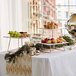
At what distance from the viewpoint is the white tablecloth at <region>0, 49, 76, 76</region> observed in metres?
2.11

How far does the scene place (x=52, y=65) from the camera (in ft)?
7.00

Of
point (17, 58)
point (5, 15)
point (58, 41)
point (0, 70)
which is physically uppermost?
point (5, 15)

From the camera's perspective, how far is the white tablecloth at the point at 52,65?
211cm

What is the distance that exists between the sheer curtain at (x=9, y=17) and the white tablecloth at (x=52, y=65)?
1663mm

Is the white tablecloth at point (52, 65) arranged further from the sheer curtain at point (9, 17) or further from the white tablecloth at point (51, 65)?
the sheer curtain at point (9, 17)

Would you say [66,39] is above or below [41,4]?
below

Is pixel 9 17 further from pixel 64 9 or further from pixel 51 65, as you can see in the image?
pixel 51 65

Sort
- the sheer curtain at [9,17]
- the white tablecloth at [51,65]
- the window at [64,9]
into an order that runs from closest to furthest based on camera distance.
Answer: the white tablecloth at [51,65]
the sheer curtain at [9,17]
the window at [64,9]

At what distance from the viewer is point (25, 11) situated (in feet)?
17.0

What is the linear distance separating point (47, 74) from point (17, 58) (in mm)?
368

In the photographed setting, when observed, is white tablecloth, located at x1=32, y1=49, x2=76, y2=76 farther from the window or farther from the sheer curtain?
the window

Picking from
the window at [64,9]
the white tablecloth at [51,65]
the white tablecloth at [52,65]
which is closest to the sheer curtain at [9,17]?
the window at [64,9]

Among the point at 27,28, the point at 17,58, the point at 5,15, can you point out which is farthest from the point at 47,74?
the point at 27,28

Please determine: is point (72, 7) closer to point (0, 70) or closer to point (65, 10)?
point (65, 10)
